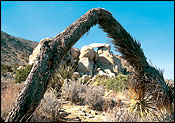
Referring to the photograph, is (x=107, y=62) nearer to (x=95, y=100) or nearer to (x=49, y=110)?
(x=95, y=100)

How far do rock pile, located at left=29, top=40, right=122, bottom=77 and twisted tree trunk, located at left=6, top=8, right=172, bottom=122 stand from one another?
1807 cm

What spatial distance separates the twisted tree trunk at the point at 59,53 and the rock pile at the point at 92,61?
18.1 m

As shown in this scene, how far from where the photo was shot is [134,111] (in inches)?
187

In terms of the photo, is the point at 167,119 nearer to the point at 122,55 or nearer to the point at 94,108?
the point at 122,55

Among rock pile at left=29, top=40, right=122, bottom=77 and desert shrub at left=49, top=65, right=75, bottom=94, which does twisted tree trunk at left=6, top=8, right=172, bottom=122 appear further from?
rock pile at left=29, top=40, right=122, bottom=77

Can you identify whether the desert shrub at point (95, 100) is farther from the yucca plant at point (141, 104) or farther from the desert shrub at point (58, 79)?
the desert shrub at point (58, 79)

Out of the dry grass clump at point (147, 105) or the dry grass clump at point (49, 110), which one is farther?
the dry grass clump at point (49, 110)

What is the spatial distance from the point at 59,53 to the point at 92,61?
2392cm

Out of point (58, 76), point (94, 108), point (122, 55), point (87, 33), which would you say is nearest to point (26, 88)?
point (87, 33)

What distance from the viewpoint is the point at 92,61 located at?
26828 millimetres

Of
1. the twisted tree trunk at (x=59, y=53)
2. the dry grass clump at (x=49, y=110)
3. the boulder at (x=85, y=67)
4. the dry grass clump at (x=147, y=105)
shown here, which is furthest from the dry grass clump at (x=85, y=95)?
the boulder at (x=85, y=67)

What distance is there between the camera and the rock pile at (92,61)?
23809mm

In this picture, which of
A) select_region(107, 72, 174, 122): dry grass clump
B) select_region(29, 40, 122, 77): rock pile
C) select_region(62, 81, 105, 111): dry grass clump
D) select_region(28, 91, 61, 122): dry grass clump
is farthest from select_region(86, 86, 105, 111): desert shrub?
select_region(29, 40, 122, 77): rock pile

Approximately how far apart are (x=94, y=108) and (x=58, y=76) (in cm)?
478
